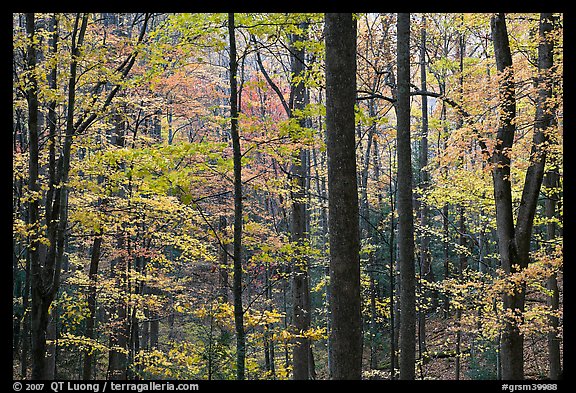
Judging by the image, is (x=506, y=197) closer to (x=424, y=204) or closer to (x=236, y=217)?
(x=236, y=217)

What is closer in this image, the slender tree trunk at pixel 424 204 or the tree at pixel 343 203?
the tree at pixel 343 203

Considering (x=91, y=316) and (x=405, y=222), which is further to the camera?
(x=91, y=316)

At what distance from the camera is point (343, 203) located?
4.95 meters

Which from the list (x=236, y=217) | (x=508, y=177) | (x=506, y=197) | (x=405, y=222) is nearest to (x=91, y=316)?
(x=236, y=217)

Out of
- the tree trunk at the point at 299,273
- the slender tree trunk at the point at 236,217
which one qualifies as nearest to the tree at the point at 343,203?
the slender tree trunk at the point at 236,217

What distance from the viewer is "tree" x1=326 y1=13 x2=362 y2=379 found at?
190 inches

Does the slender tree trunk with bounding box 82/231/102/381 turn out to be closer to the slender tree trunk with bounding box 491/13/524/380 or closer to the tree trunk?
the tree trunk

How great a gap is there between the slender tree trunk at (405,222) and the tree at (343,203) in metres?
3.47

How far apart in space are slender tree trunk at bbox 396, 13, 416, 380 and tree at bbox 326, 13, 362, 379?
3466mm

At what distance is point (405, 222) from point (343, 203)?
3.62 m

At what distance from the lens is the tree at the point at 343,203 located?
190 inches

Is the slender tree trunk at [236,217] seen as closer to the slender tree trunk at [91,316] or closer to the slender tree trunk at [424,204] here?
the slender tree trunk at [91,316]

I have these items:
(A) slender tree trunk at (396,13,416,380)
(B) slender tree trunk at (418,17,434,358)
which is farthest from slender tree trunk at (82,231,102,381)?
(B) slender tree trunk at (418,17,434,358)
